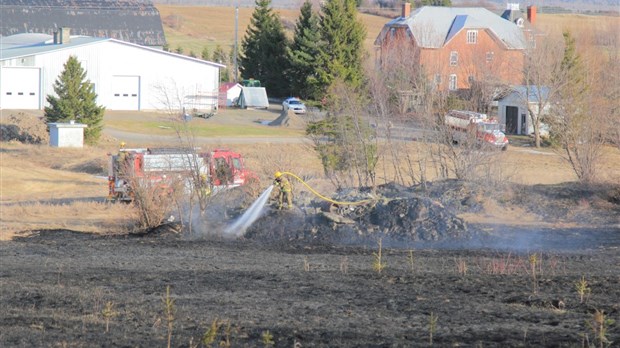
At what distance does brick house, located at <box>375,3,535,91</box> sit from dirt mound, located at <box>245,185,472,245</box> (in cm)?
3725

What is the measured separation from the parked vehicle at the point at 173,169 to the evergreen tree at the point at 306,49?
1615 inches

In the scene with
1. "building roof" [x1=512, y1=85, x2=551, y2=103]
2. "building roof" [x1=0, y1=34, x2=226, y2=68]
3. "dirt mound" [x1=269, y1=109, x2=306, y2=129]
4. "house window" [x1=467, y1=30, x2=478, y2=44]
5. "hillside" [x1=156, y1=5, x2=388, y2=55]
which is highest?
"hillside" [x1=156, y1=5, x2=388, y2=55]

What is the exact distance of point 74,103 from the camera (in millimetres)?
48000

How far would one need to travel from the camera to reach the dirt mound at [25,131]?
47.4 metres

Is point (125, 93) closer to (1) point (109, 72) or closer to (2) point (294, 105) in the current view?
(1) point (109, 72)

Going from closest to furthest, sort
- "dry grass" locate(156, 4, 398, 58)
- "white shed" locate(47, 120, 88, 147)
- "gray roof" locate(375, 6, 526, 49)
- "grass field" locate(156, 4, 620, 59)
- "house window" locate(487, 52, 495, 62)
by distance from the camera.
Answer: "white shed" locate(47, 120, 88, 147) < "house window" locate(487, 52, 495, 62) < "gray roof" locate(375, 6, 526, 49) < "grass field" locate(156, 4, 620, 59) < "dry grass" locate(156, 4, 398, 58)

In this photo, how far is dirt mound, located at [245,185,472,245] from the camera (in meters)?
19.7

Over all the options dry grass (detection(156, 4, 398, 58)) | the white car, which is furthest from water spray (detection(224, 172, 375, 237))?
dry grass (detection(156, 4, 398, 58))

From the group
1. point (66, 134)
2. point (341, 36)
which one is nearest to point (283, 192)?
Answer: point (66, 134)

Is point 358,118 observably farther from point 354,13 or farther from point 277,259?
point 354,13

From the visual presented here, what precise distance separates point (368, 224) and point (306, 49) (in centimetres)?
4983

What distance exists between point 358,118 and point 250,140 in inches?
940

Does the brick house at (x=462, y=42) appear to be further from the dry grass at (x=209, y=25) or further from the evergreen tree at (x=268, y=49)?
the dry grass at (x=209, y=25)

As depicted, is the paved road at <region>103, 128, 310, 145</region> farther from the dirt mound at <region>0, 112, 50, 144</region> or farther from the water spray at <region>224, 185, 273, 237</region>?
the water spray at <region>224, 185, 273, 237</region>
